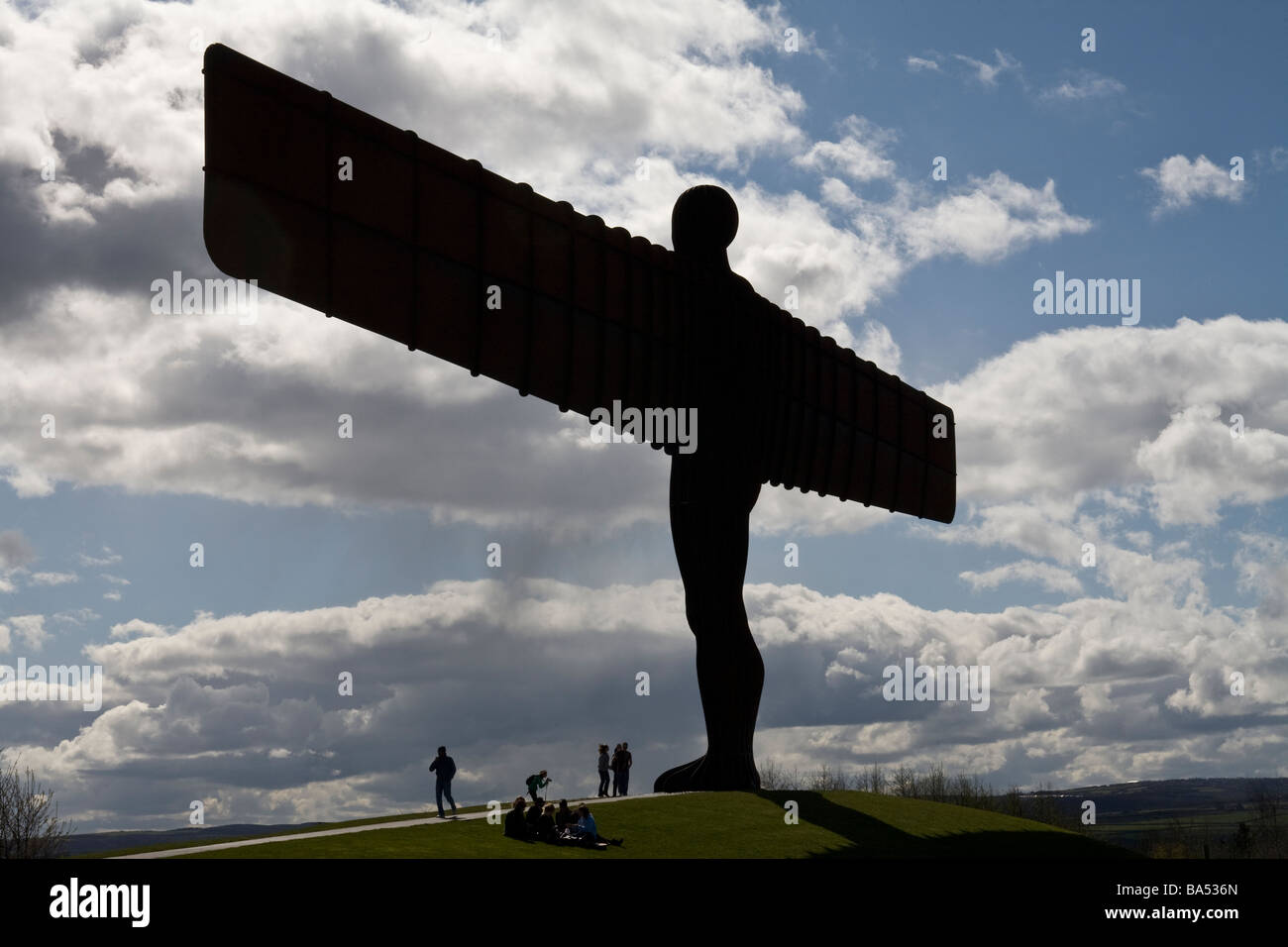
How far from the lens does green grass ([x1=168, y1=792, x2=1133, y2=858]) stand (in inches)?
522

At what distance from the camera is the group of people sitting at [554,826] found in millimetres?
13921

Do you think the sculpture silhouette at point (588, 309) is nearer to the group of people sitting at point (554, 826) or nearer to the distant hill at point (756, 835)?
the distant hill at point (756, 835)

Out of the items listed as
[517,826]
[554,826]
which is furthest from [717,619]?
[517,826]

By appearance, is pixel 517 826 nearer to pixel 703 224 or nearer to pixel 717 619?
pixel 717 619

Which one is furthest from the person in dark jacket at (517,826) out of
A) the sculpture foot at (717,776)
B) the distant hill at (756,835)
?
the sculpture foot at (717,776)

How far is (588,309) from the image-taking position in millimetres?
16125

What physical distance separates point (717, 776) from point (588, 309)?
6861 mm
